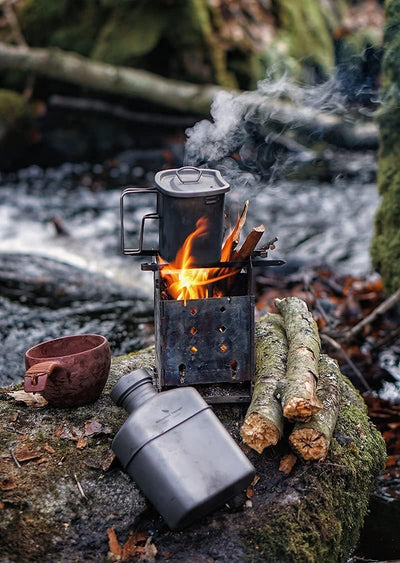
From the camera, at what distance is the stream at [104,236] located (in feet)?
21.2

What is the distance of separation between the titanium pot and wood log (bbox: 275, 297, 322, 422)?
751 mm

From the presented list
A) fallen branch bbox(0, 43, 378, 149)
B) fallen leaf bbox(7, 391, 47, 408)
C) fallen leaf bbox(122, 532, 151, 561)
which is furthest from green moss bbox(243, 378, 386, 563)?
fallen branch bbox(0, 43, 378, 149)

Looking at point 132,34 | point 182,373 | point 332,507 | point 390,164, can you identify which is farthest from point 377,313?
point 132,34

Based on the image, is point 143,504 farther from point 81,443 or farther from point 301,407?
point 301,407

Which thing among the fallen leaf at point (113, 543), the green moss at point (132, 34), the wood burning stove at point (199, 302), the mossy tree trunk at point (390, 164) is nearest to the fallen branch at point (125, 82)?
the green moss at point (132, 34)

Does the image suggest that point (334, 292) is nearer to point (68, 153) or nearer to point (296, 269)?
point (296, 269)

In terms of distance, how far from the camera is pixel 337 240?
31.5ft

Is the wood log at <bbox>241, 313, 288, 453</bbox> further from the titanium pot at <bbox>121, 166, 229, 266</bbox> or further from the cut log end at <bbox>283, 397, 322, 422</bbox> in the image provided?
the titanium pot at <bbox>121, 166, 229, 266</bbox>

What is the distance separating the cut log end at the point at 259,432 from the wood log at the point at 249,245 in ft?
2.91

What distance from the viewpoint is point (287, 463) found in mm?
3451

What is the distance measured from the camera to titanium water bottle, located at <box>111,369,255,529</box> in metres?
2.98

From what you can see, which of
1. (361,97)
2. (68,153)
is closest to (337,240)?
(361,97)

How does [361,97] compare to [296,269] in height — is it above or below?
above

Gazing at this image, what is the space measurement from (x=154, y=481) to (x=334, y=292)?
15.6 ft
